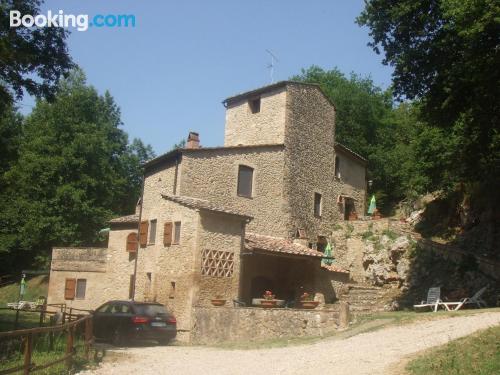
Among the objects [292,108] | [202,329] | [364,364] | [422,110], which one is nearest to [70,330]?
[364,364]

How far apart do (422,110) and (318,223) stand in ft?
34.6

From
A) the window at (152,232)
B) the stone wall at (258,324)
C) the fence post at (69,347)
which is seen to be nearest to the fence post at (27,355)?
the fence post at (69,347)

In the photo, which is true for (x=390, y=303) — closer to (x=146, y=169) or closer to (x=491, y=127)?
(x=491, y=127)

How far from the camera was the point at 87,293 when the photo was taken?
26.7 meters

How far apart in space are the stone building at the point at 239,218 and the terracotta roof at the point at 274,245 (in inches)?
3.0

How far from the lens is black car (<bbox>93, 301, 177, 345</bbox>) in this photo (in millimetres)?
15453

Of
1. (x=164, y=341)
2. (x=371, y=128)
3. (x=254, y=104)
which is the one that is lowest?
(x=164, y=341)

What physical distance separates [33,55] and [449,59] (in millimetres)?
12570

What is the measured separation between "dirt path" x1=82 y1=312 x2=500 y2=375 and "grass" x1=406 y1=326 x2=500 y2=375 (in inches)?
22.3

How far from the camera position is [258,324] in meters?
17.2

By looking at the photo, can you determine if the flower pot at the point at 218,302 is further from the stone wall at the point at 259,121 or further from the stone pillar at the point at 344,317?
the stone wall at the point at 259,121

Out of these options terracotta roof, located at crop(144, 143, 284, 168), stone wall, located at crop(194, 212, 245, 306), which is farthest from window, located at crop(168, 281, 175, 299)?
terracotta roof, located at crop(144, 143, 284, 168)

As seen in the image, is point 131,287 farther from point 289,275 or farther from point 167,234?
point 289,275

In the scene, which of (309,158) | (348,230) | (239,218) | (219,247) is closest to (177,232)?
(219,247)
